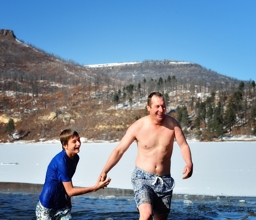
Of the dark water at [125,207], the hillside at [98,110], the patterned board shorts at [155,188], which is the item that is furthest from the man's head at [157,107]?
the hillside at [98,110]

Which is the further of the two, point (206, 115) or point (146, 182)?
point (206, 115)

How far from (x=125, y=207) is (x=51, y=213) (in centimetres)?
418

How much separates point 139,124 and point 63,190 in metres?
1.33

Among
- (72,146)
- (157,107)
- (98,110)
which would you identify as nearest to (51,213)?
(72,146)

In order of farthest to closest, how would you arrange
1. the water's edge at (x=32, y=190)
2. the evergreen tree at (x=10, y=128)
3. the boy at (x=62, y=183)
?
1. the evergreen tree at (x=10, y=128)
2. the water's edge at (x=32, y=190)
3. the boy at (x=62, y=183)

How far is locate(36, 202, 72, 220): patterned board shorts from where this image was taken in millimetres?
4156

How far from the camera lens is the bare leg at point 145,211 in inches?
163

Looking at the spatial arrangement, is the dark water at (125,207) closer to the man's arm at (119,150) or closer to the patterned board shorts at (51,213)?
the man's arm at (119,150)

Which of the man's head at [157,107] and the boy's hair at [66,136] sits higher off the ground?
the man's head at [157,107]

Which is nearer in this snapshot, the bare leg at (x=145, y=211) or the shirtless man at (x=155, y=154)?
the bare leg at (x=145, y=211)

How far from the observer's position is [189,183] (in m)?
11.0

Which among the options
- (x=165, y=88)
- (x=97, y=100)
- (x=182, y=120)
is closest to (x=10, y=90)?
(x=97, y=100)

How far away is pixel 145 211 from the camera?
418 centimetres

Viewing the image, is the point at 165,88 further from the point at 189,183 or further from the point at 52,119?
the point at 189,183
